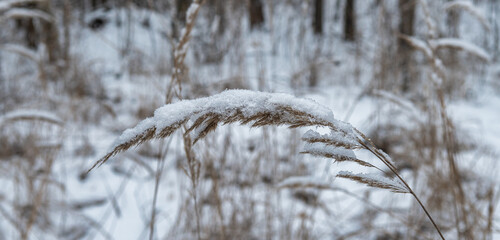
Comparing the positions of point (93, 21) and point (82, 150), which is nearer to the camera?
point (82, 150)

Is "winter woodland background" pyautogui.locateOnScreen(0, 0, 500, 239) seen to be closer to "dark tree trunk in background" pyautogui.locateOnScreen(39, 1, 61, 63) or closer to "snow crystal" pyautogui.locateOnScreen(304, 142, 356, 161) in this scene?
"snow crystal" pyautogui.locateOnScreen(304, 142, 356, 161)

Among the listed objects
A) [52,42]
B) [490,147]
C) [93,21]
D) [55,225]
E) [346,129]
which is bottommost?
[55,225]

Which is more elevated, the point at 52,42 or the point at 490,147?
the point at 52,42

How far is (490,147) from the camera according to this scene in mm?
2436

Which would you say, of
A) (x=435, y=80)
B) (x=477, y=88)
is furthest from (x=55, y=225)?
(x=477, y=88)

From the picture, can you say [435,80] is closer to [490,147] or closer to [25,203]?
[25,203]

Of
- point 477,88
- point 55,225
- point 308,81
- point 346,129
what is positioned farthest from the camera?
point 477,88

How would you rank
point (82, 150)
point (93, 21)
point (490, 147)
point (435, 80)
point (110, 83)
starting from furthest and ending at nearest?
1. point (93, 21)
2. point (110, 83)
3. point (490, 147)
4. point (82, 150)
5. point (435, 80)

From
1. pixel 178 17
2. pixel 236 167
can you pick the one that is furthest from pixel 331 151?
pixel 178 17

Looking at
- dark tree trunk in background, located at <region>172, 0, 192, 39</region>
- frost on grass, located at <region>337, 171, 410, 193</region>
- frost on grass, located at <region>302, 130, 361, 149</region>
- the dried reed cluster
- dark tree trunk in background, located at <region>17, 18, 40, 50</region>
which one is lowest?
frost on grass, located at <region>337, 171, 410, 193</region>

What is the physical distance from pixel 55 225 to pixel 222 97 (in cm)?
155

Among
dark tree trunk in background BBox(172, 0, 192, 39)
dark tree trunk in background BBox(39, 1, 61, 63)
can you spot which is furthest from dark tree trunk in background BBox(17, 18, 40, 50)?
dark tree trunk in background BBox(172, 0, 192, 39)

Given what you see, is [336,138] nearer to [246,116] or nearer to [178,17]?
A: [246,116]

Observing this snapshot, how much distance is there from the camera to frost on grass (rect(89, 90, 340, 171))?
1.03ft
